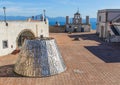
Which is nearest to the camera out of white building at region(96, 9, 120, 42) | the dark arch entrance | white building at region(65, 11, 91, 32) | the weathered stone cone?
the weathered stone cone

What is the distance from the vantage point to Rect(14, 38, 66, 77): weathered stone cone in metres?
14.1

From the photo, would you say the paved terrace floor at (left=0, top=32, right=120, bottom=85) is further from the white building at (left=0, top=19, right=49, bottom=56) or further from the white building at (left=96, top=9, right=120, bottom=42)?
the white building at (left=96, top=9, right=120, bottom=42)

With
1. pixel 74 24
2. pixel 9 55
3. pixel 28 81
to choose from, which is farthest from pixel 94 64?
pixel 74 24

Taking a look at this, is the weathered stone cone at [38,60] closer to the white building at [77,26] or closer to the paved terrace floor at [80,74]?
the paved terrace floor at [80,74]

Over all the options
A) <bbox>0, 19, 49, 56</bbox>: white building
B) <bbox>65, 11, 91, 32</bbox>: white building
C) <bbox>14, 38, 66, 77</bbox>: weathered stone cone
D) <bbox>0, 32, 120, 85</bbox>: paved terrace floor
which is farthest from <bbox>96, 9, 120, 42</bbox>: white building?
<bbox>14, 38, 66, 77</bbox>: weathered stone cone

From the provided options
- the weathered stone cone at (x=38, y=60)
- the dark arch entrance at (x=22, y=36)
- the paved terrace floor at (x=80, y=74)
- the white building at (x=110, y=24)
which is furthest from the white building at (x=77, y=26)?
the weathered stone cone at (x=38, y=60)

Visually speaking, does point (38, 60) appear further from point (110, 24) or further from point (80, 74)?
point (110, 24)

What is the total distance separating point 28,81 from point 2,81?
170cm

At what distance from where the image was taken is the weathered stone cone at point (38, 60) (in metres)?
14.1

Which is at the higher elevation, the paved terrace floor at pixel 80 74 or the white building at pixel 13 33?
the white building at pixel 13 33

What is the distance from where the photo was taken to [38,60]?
14242 millimetres

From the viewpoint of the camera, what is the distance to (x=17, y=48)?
78.2 feet

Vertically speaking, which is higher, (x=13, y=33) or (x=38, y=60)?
(x=13, y=33)

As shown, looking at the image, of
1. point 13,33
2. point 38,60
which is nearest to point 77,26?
point 13,33
